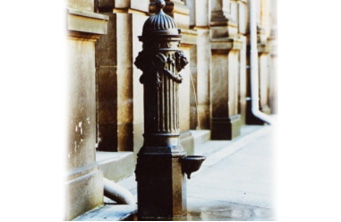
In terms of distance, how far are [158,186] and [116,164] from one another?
2038 millimetres

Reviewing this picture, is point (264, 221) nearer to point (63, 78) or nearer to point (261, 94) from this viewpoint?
point (63, 78)

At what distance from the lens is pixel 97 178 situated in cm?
675

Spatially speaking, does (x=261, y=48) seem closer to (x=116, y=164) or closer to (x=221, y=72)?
(x=221, y=72)

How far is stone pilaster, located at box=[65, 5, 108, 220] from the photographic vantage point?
628 centimetres

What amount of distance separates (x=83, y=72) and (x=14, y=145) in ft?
3.83

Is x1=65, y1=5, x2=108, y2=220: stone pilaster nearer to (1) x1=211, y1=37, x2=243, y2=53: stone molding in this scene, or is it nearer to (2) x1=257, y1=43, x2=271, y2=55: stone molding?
(1) x1=211, y1=37, x2=243, y2=53: stone molding

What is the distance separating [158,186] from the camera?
250 inches

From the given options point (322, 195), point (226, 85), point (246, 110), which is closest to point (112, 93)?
point (322, 195)

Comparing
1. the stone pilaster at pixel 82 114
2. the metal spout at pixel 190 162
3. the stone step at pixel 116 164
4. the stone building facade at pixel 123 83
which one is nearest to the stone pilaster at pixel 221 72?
the stone building facade at pixel 123 83

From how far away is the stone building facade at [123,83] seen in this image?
6.42 m

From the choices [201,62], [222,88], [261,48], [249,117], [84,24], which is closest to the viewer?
[84,24]

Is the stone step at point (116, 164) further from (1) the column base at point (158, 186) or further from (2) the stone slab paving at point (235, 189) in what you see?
(1) the column base at point (158, 186)

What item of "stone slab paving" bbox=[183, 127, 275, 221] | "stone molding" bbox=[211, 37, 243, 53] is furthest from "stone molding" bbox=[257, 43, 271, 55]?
"stone slab paving" bbox=[183, 127, 275, 221]

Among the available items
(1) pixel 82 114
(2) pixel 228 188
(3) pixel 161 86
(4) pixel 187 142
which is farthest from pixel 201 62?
(3) pixel 161 86
